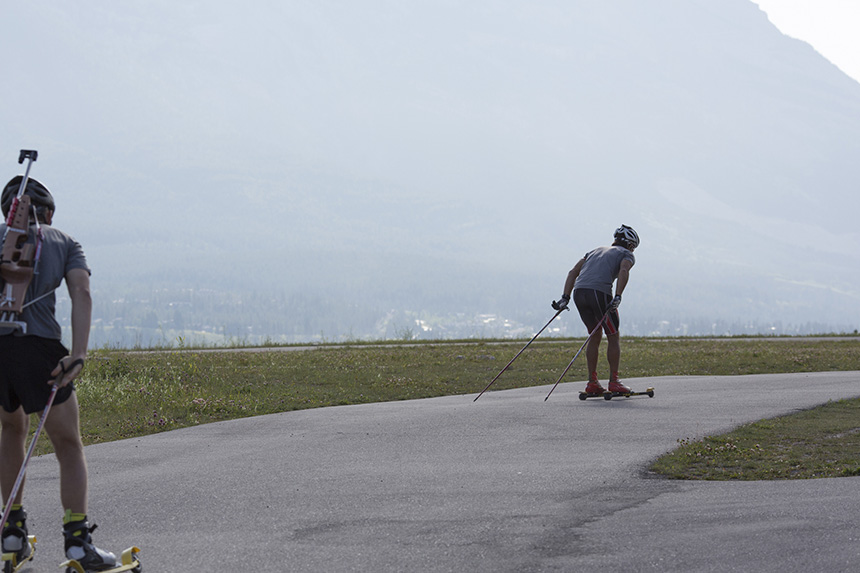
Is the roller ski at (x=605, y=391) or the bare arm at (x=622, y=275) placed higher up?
the bare arm at (x=622, y=275)

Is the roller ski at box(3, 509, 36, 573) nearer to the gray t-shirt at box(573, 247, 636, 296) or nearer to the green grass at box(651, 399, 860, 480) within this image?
the green grass at box(651, 399, 860, 480)

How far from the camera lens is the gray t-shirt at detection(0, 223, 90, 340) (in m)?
5.15

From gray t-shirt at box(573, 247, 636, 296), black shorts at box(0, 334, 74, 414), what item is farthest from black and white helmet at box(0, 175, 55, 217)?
gray t-shirt at box(573, 247, 636, 296)

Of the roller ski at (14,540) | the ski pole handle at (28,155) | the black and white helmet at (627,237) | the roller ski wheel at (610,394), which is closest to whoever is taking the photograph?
the roller ski at (14,540)

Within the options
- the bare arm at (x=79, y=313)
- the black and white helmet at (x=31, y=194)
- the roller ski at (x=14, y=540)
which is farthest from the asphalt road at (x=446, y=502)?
the black and white helmet at (x=31, y=194)

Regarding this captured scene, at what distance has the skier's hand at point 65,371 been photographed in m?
5.03

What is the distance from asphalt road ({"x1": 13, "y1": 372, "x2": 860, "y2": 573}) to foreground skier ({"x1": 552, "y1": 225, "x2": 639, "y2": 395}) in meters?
1.71

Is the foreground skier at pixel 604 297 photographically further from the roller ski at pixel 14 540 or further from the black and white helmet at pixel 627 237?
the roller ski at pixel 14 540

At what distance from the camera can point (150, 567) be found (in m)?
5.50

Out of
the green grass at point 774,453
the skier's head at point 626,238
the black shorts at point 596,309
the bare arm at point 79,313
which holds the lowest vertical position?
the green grass at point 774,453

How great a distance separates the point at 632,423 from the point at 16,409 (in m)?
7.16

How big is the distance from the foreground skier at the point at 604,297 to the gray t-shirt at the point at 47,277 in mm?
8487

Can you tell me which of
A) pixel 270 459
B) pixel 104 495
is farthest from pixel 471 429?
pixel 104 495

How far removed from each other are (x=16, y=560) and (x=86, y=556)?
51cm
